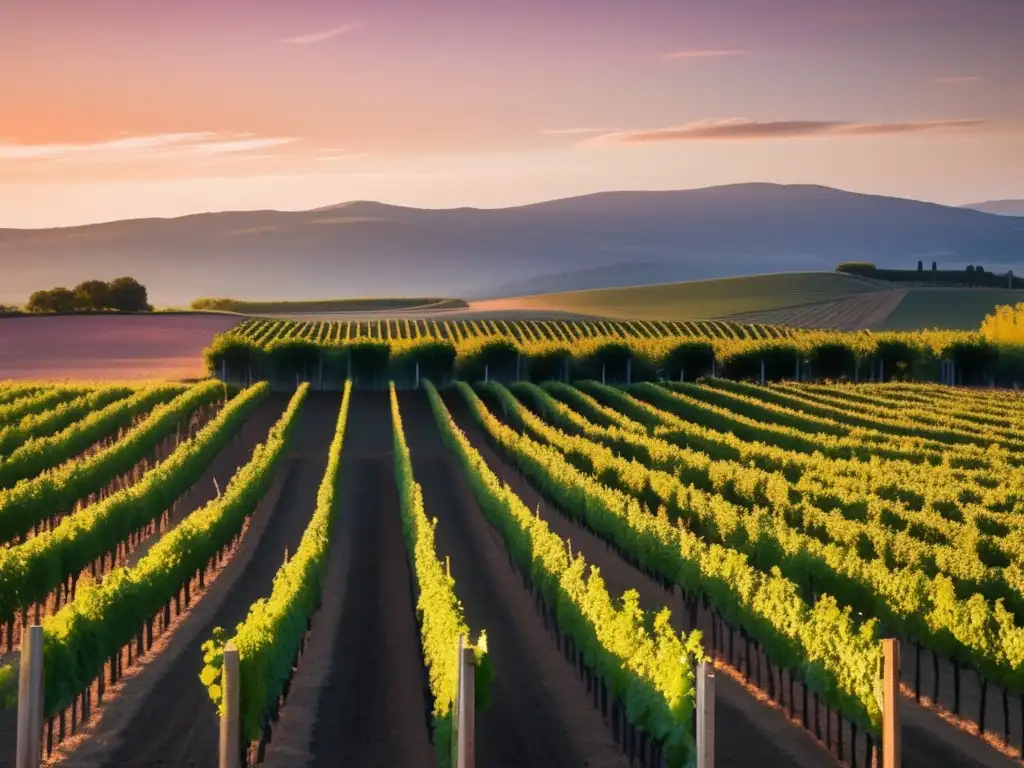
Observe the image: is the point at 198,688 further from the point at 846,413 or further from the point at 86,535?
the point at 846,413

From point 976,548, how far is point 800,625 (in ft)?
25.1

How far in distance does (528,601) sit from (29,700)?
13824 mm

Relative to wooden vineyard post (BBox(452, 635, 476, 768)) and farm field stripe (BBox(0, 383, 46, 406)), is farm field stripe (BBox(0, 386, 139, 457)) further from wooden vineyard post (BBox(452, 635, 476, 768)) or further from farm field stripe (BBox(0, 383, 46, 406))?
wooden vineyard post (BBox(452, 635, 476, 768))

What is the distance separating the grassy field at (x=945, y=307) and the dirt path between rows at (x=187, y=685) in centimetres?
10326

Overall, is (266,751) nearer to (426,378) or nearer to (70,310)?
(426,378)

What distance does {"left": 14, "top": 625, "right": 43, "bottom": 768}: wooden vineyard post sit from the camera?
14.5 m

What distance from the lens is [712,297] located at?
170m

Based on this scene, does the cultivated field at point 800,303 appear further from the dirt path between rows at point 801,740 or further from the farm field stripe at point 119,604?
the dirt path between rows at point 801,740

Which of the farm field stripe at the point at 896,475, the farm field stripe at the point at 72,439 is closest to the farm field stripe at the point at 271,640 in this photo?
the farm field stripe at the point at 896,475

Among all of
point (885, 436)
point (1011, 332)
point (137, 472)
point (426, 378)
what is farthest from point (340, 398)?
point (1011, 332)

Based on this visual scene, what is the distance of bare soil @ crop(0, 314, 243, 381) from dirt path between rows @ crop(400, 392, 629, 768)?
51.8 metres

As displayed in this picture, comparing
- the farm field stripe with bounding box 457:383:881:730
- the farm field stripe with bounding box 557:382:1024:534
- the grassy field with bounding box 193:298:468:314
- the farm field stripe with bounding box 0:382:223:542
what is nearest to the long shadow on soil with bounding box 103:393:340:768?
the farm field stripe with bounding box 0:382:223:542

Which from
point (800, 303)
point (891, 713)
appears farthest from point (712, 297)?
point (891, 713)

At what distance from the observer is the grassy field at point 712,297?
156 meters
